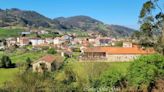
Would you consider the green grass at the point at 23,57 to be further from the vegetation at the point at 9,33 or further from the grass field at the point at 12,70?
the vegetation at the point at 9,33

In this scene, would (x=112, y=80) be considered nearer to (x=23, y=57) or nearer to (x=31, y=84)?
(x=31, y=84)

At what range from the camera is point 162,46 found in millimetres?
29000

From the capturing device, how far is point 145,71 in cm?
2361

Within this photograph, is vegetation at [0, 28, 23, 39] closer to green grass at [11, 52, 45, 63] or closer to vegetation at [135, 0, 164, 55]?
green grass at [11, 52, 45, 63]

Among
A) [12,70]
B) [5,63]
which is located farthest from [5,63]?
[12,70]

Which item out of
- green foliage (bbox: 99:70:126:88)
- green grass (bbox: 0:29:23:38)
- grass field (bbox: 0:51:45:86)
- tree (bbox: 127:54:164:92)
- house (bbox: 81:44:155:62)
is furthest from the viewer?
green grass (bbox: 0:29:23:38)

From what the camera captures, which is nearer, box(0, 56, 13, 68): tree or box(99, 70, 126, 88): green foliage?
box(99, 70, 126, 88): green foliage

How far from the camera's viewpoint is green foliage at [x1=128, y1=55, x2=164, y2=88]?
23.4 meters

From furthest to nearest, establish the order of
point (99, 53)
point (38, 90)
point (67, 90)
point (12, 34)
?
point (12, 34) < point (99, 53) < point (67, 90) < point (38, 90)

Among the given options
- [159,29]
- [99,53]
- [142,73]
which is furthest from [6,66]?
[142,73]

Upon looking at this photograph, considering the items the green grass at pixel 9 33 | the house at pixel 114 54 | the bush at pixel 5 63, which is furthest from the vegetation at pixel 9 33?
the bush at pixel 5 63

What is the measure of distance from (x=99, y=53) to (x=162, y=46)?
3809cm

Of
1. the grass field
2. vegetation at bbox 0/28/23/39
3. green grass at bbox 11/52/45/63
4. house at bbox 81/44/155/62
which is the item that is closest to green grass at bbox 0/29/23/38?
vegetation at bbox 0/28/23/39

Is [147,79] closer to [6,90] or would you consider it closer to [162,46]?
[162,46]
